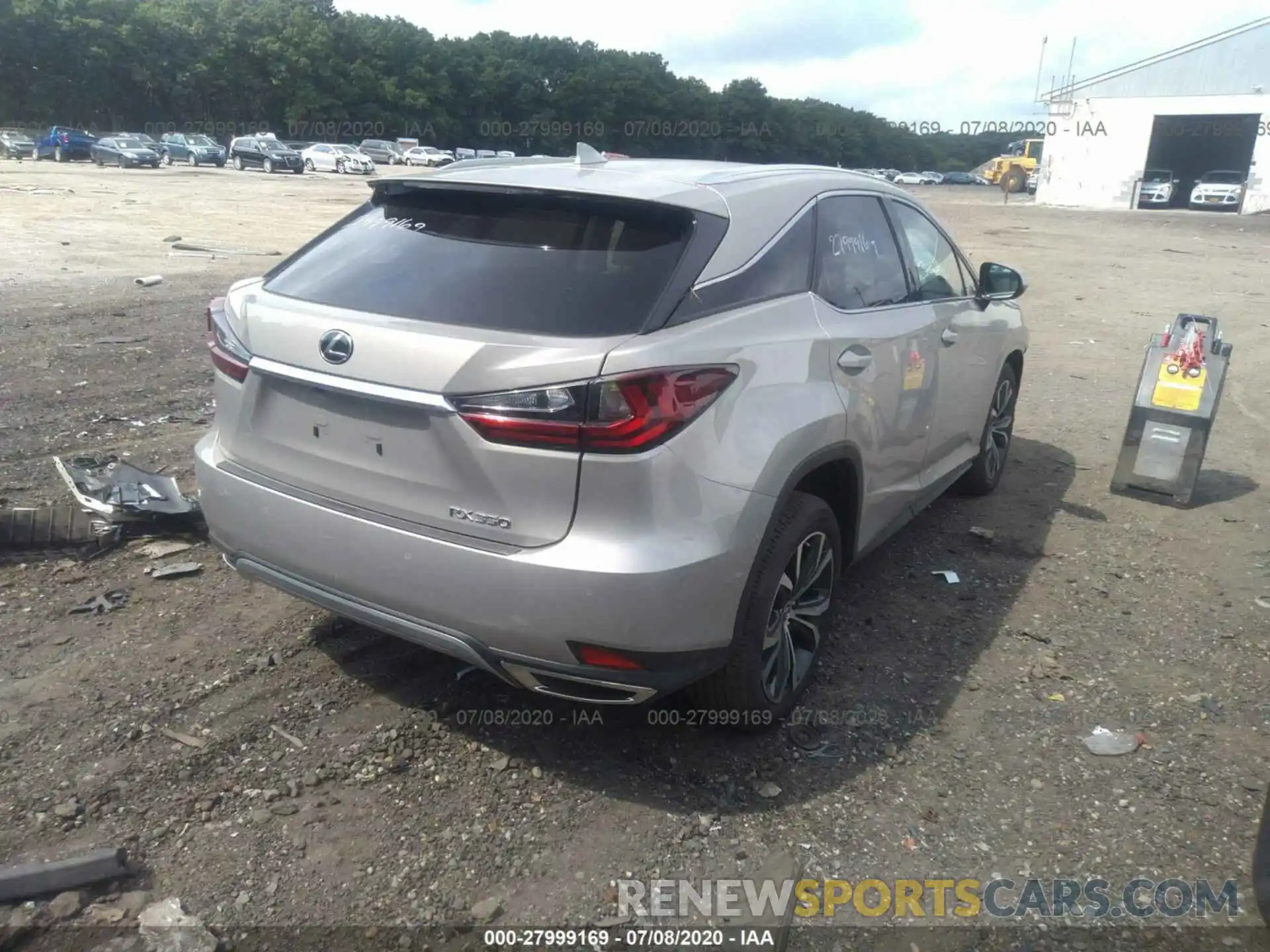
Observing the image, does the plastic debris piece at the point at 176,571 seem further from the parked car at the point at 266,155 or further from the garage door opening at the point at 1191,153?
the garage door opening at the point at 1191,153

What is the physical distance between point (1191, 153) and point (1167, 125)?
4.98 meters

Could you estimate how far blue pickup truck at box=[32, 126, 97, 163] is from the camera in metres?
43.9

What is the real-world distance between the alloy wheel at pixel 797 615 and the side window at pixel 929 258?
A: 148 cm

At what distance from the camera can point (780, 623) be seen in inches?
128

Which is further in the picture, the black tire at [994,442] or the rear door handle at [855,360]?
the black tire at [994,442]

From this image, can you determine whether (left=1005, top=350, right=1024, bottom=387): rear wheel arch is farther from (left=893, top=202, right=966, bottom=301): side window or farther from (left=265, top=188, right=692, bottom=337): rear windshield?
(left=265, top=188, right=692, bottom=337): rear windshield

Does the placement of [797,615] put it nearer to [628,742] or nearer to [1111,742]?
[628,742]

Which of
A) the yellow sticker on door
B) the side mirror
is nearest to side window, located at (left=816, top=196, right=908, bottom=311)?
the side mirror

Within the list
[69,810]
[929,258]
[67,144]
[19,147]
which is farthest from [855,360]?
[19,147]

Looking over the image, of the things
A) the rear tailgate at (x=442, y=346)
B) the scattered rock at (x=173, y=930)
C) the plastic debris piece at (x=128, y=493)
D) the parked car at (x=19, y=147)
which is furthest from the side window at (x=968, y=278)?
the parked car at (x=19, y=147)

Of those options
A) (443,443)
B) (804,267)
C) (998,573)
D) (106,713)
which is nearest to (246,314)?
(443,443)

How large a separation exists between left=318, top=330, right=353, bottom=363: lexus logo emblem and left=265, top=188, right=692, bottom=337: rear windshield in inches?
5.4

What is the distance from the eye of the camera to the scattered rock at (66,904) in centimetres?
243

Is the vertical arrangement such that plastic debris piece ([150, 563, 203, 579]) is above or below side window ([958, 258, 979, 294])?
below
